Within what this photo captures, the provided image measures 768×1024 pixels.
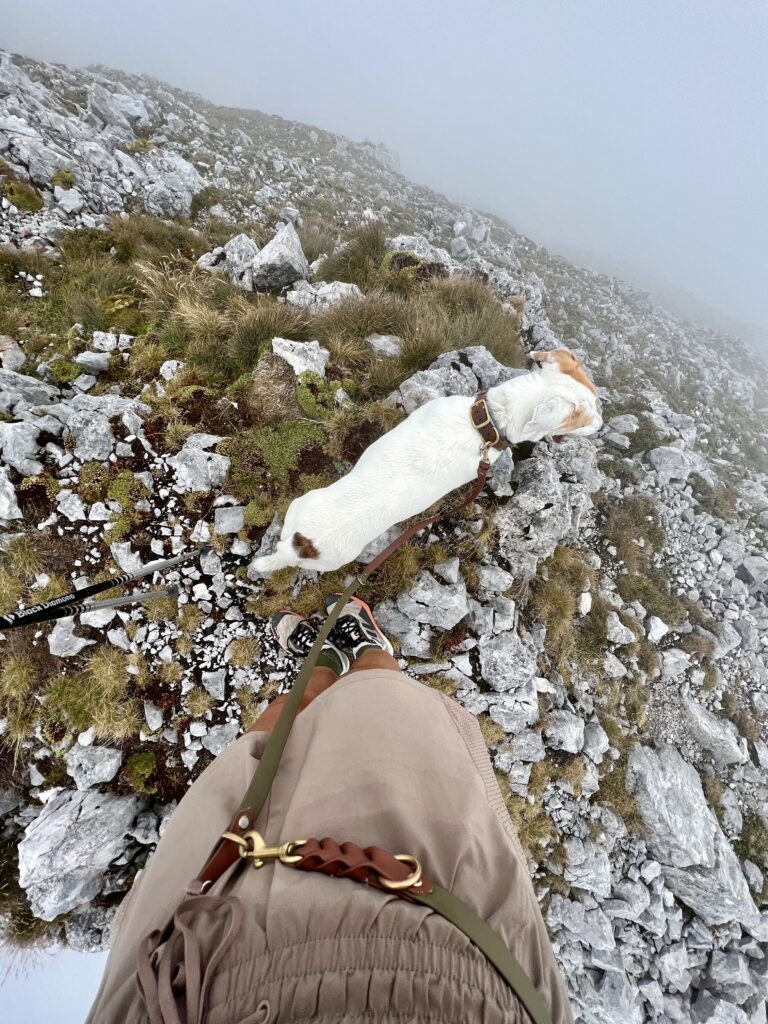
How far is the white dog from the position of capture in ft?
9.92

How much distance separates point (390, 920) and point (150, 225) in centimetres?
860

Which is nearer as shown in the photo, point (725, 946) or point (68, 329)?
point (725, 946)

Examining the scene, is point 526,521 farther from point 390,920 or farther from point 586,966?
point 586,966

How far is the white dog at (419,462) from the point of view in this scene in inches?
119

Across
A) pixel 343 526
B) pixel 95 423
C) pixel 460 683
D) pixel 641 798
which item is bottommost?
pixel 641 798

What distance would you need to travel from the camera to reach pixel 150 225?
6.29m

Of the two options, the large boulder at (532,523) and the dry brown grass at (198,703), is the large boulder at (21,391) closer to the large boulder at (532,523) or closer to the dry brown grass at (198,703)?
the dry brown grass at (198,703)

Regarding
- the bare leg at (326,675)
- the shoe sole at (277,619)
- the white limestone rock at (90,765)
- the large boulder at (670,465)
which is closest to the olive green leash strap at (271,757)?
the bare leg at (326,675)

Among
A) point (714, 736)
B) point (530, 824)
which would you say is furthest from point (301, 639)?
point (714, 736)

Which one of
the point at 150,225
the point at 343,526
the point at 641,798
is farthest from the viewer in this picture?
the point at 150,225

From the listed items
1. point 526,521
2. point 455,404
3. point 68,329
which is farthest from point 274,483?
point 68,329

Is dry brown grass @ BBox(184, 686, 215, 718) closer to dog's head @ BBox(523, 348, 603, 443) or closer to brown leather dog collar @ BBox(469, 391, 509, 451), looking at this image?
brown leather dog collar @ BBox(469, 391, 509, 451)

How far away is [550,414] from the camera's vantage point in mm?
3486

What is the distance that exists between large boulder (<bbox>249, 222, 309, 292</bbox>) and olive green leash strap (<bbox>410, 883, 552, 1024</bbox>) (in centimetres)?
654
